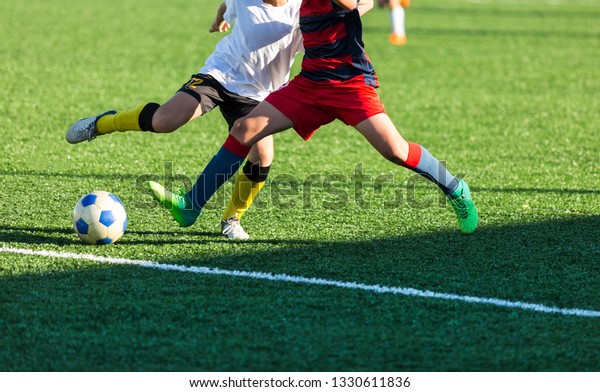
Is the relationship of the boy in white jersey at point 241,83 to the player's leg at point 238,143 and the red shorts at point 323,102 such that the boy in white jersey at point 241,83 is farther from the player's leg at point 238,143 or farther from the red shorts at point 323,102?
the red shorts at point 323,102

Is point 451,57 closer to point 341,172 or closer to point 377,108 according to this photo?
point 341,172

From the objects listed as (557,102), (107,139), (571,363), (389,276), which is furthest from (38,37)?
(571,363)

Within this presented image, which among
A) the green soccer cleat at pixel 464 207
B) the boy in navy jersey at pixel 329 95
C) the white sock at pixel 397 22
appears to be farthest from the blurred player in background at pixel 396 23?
the boy in navy jersey at pixel 329 95

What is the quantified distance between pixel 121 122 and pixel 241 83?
804mm

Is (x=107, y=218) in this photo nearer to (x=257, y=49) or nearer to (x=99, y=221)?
(x=99, y=221)

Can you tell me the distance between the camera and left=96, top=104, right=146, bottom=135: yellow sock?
18.8 feet

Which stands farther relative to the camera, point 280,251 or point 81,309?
point 280,251

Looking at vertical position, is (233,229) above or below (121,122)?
below

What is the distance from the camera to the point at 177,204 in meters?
5.56

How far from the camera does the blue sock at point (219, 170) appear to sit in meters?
5.48

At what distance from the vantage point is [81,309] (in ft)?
14.1

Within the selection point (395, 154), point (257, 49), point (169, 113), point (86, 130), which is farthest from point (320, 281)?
point (86, 130)

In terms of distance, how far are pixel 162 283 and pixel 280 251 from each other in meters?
0.90

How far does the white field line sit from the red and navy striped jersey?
119cm
